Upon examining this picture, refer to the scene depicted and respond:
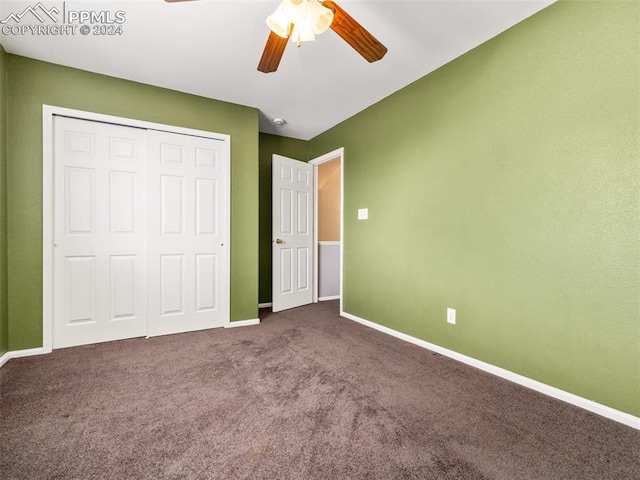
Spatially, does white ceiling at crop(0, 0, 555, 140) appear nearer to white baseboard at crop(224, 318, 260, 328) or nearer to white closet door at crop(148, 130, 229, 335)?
white closet door at crop(148, 130, 229, 335)

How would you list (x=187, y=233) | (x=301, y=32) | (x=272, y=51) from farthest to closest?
(x=187, y=233) → (x=272, y=51) → (x=301, y=32)

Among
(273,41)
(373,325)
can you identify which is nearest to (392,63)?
(273,41)

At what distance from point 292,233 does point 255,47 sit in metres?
2.32

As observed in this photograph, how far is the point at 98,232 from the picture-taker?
2.72m

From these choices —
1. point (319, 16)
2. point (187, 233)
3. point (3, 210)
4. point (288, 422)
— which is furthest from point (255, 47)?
point (288, 422)

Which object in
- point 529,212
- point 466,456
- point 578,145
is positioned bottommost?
point 466,456

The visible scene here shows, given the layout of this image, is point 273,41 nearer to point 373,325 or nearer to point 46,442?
point 46,442

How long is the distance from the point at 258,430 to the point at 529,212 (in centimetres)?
214

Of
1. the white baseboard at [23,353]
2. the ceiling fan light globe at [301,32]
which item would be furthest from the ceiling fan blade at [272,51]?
the white baseboard at [23,353]

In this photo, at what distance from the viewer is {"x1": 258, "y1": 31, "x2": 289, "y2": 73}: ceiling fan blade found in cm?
162

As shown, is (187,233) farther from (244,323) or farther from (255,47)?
(255,47)

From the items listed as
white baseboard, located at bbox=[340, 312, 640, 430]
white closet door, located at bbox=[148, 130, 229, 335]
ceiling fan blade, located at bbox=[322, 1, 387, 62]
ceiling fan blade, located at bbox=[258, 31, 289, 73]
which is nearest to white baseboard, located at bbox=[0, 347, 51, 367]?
white closet door, located at bbox=[148, 130, 229, 335]

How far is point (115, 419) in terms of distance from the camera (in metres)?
1.58

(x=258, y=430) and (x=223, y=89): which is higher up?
(x=223, y=89)
